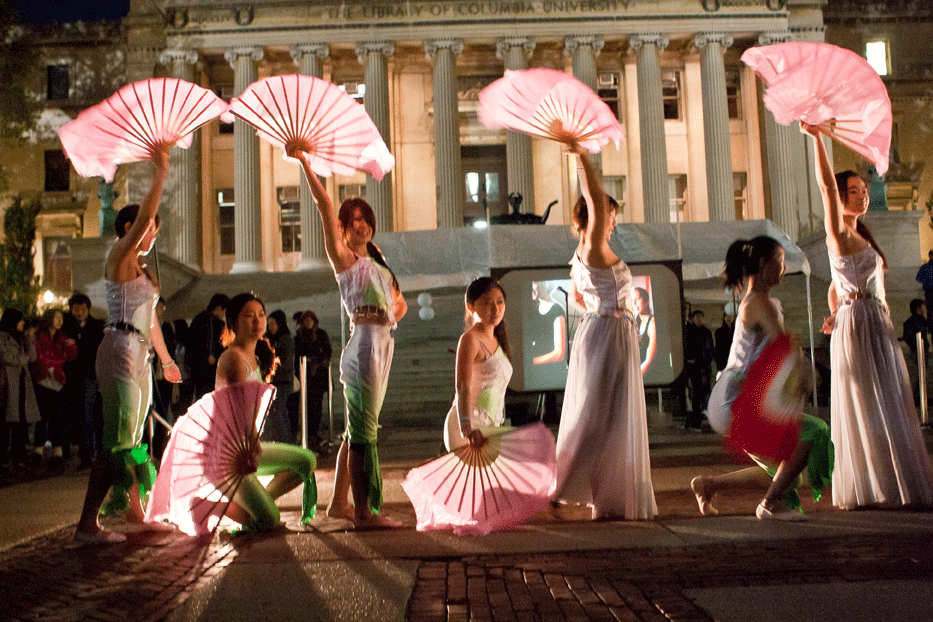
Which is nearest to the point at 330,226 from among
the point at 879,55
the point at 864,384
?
the point at 864,384

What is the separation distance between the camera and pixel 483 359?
5.35 meters

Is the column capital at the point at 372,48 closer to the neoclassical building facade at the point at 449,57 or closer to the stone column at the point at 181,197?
the neoclassical building facade at the point at 449,57

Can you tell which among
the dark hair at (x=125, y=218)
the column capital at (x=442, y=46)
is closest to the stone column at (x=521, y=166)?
the column capital at (x=442, y=46)

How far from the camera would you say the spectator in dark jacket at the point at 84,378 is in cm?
975

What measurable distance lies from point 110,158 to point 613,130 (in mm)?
3056

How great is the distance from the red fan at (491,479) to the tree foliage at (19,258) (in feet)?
109

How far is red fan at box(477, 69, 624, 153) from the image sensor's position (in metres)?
5.20

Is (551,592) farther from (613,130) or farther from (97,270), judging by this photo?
(97,270)

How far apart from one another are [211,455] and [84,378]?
5781mm

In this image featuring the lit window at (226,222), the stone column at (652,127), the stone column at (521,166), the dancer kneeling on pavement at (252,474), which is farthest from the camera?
the lit window at (226,222)

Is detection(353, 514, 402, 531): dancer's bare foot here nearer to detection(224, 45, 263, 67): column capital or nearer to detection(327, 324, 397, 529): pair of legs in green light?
detection(327, 324, 397, 529): pair of legs in green light

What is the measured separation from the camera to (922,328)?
12906 mm

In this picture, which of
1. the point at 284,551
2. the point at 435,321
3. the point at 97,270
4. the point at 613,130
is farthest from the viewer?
the point at 97,270

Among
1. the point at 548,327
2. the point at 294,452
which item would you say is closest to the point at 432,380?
the point at 548,327
